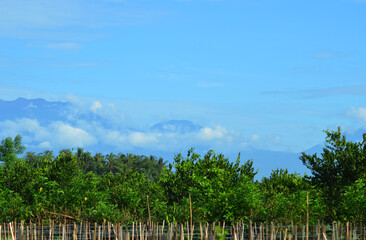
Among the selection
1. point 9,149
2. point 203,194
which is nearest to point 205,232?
point 203,194

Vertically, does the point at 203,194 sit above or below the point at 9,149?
below

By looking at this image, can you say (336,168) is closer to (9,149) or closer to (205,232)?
(205,232)

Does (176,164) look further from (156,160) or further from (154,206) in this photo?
(156,160)

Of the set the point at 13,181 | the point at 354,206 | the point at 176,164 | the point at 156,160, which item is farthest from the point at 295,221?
the point at 156,160

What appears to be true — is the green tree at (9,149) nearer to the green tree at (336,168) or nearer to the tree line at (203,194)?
the tree line at (203,194)

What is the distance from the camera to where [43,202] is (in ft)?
62.4

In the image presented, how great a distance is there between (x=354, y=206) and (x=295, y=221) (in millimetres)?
1845

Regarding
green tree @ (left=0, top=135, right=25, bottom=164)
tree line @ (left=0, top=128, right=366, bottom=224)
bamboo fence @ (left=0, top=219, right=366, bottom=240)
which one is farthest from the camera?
green tree @ (left=0, top=135, right=25, bottom=164)

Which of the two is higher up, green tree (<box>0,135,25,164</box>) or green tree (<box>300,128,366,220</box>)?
green tree (<box>0,135,25,164</box>)

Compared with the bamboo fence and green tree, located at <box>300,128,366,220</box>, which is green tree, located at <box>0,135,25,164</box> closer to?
the bamboo fence

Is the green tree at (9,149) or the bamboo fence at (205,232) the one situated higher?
the green tree at (9,149)

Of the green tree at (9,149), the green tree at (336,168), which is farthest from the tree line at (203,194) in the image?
the green tree at (9,149)

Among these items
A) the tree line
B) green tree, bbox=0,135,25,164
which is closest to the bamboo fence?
the tree line

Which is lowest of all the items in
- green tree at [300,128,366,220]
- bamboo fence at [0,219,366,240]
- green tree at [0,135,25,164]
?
bamboo fence at [0,219,366,240]
